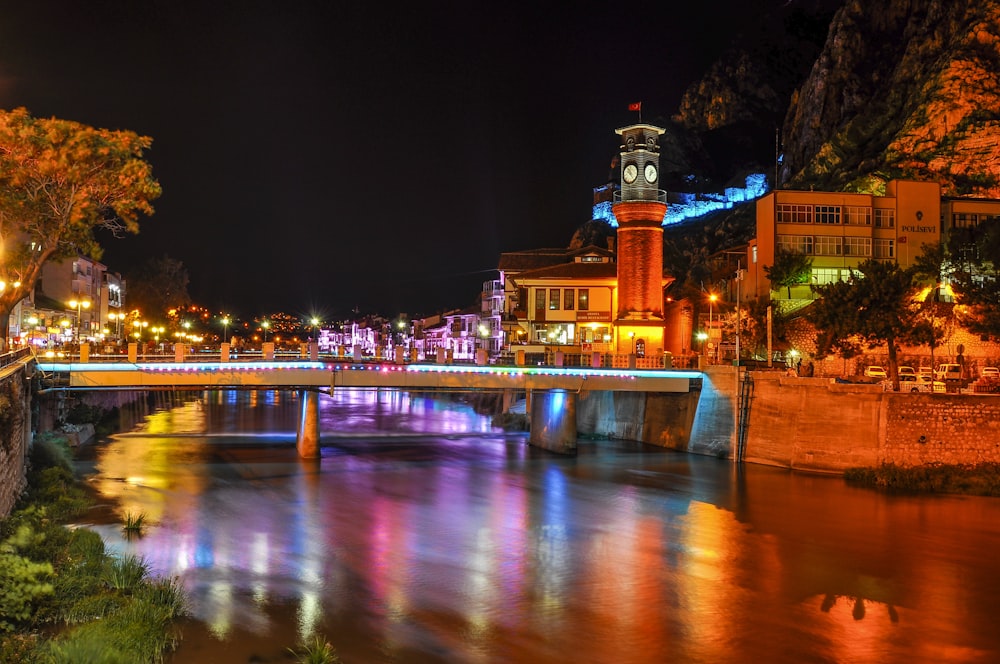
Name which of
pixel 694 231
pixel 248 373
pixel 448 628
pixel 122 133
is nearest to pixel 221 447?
pixel 248 373

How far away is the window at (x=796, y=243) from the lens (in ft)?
219

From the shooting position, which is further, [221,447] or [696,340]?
[696,340]

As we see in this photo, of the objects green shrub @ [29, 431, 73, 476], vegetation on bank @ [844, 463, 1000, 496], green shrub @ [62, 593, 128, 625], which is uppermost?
green shrub @ [29, 431, 73, 476]

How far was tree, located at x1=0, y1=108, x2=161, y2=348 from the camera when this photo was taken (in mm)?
33094

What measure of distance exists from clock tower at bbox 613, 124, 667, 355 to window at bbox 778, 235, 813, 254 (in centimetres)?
988

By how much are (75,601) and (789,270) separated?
56279mm

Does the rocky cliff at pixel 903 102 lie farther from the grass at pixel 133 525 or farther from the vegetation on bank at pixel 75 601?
the vegetation on bank at pixel 75 601

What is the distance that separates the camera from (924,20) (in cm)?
10569

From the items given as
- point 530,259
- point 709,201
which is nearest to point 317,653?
point 530,259

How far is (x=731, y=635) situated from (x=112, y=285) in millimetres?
106533

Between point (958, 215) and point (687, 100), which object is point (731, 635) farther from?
point (687, 100)

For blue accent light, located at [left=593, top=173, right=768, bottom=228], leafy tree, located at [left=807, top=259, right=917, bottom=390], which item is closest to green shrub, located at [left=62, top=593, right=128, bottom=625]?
leafy tree, located at [left=807, top=259, right=917, bottom=390]

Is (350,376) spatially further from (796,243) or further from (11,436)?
(796,243)

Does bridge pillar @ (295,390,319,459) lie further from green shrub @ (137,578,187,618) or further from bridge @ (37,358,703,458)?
green shrub @ (137,578,187,618)
